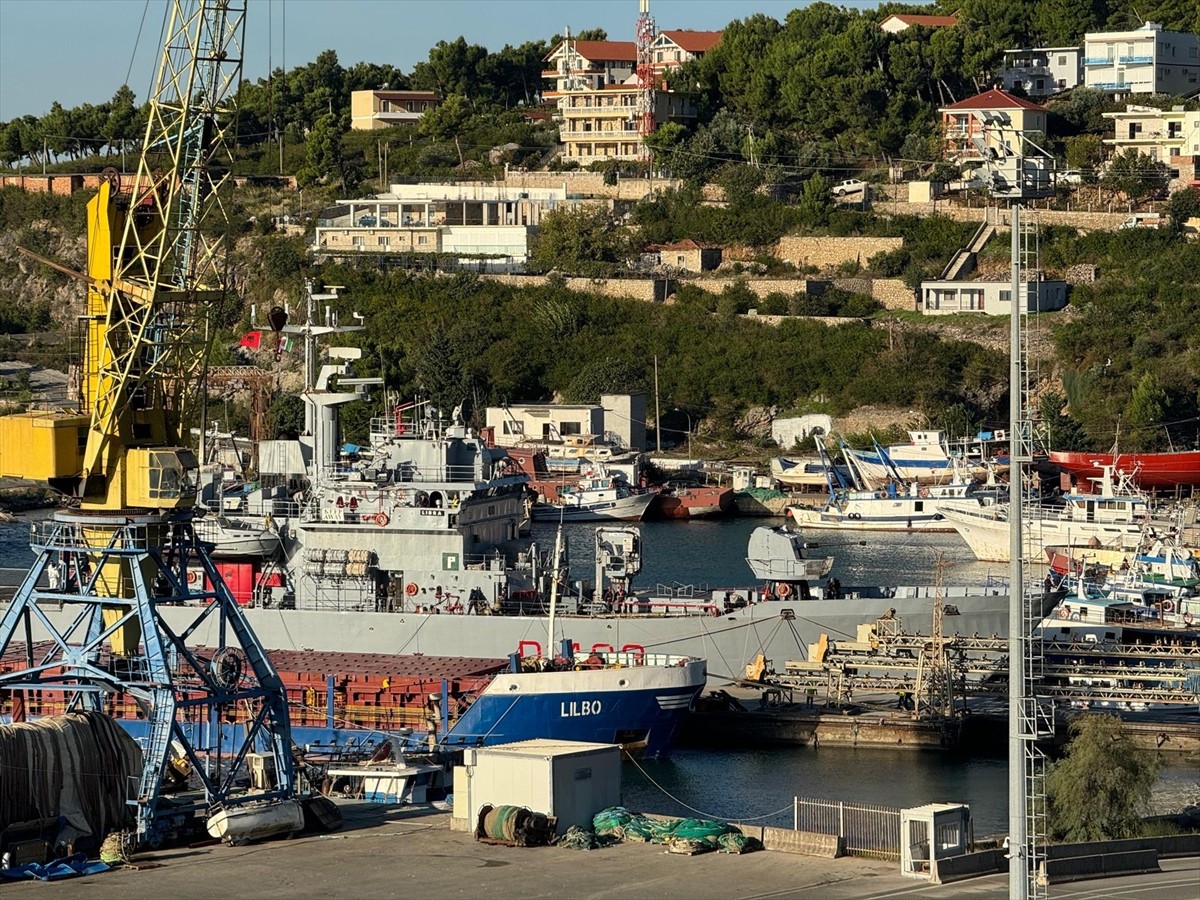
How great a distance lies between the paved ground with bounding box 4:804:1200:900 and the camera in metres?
25.5

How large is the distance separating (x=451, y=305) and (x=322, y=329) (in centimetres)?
4091

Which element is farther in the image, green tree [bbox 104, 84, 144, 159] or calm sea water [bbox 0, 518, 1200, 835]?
green tree [bbox 104, 84, 144, 159]

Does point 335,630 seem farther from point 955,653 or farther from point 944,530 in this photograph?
point 944,530

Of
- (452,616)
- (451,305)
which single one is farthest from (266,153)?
(452,616)

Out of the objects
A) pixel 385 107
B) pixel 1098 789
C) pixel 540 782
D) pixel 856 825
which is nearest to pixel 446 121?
pixel 385 107

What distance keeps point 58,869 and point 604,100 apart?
239ft

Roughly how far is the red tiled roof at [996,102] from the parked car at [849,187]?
17.4 feet

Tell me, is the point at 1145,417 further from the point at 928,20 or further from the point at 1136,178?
the point at 928,20

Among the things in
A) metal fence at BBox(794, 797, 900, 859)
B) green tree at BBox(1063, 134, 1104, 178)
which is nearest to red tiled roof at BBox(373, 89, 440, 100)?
green tree at BBox(1063, 134, 1104, 178)

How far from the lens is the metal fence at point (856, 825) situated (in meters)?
27.5

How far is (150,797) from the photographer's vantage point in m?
29.0

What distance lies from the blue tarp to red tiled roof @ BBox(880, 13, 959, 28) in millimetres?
76512

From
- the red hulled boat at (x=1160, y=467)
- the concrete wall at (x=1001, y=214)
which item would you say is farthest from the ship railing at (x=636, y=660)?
the concrete wall at (x=1001, y=214)

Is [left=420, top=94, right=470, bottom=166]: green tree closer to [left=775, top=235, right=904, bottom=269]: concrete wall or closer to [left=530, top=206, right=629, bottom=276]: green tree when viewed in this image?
[left=530, top=206, right=629, bottom=276]: green tree
